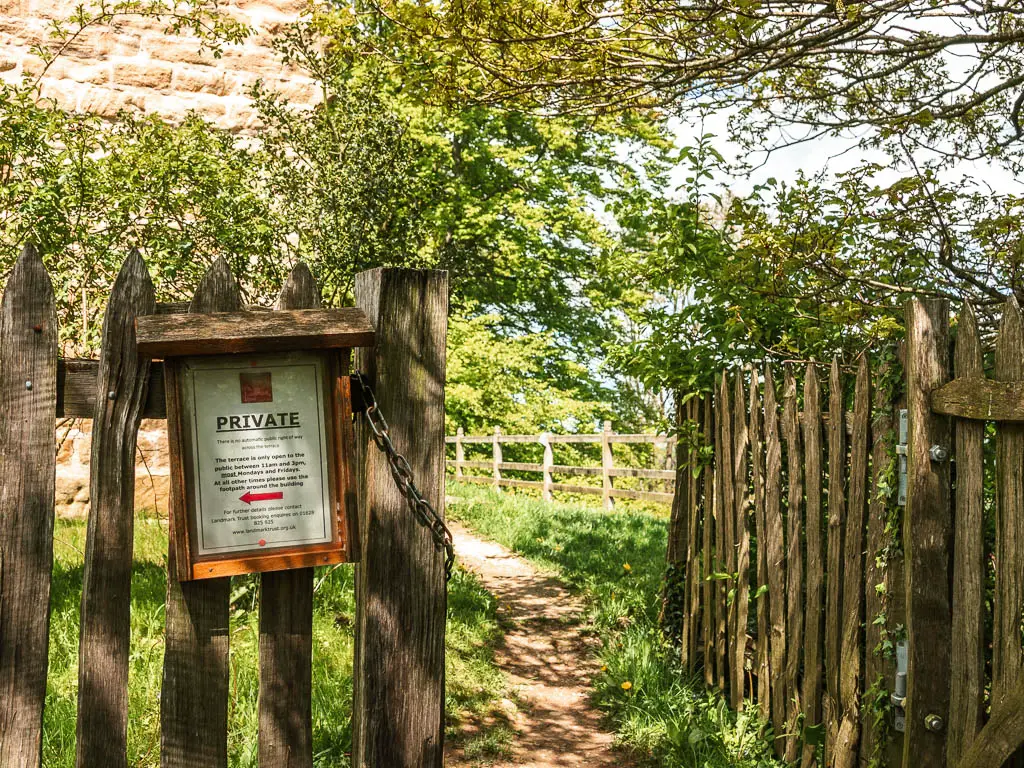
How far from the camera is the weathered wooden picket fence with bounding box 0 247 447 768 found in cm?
194

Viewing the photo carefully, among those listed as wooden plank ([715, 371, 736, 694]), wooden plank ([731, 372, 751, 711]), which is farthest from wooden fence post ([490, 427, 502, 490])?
wooden plank ([731, 372, 751, 711])

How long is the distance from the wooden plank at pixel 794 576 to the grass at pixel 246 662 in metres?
1.45

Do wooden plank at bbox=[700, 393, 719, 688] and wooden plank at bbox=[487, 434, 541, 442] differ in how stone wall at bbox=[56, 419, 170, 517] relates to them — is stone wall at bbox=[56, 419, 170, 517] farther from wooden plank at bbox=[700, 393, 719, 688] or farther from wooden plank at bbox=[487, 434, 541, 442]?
wooden plank at bbox=[487, 434, 541, 442]

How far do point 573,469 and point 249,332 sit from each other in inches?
456

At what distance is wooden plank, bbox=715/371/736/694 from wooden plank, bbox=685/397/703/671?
0.35 metres

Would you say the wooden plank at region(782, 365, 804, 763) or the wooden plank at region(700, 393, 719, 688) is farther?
the wooden plank at region(700, 393, 719, 688)

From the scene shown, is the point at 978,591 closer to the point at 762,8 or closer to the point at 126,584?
the point at 126,584

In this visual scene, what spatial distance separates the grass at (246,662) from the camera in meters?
3.51

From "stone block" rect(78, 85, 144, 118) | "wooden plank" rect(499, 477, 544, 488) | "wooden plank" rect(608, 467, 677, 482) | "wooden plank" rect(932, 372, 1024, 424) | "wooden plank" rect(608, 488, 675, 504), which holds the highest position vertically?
"stone block" rect(78, 85, 144, 118)

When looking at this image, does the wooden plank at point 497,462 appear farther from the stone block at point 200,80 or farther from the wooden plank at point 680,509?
the wooden plank at point 680,509

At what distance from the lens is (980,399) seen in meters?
2.69

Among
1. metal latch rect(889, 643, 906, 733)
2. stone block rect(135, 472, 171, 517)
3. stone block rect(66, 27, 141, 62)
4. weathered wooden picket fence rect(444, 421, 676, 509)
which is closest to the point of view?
metal latch rect(889, 643, 906, 733)

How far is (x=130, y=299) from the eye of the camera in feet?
6.42

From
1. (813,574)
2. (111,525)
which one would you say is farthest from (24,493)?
(813,574)
